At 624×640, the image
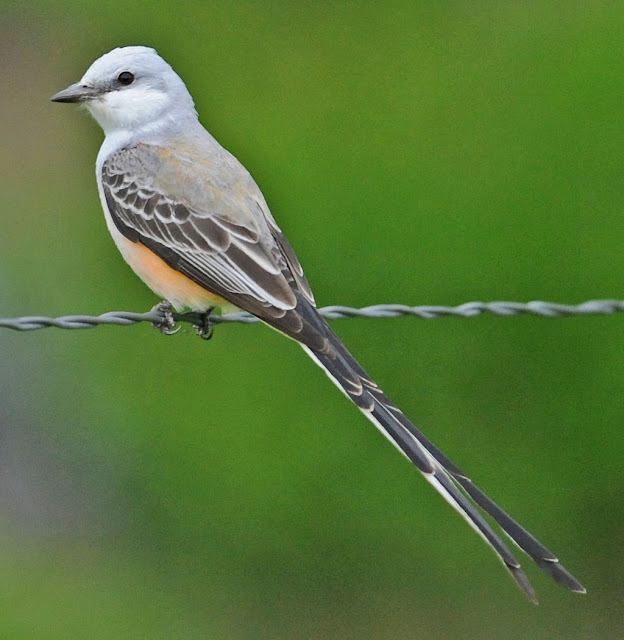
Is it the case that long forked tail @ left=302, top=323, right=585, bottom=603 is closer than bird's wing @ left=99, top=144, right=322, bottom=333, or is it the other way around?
long forked tail @ left=302, top=323, right=585, bottom=603

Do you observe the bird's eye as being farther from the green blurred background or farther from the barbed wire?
the green blurred background

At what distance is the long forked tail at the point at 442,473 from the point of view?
16.0ft

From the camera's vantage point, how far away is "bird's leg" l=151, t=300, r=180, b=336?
6.09 meters

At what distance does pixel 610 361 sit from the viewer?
784cm

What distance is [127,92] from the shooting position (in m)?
6.66

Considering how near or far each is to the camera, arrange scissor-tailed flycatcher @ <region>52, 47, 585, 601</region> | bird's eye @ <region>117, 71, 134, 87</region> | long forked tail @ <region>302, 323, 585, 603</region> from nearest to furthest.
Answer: long forked tail @ <region>302, 323, 585, 603</region>, scissor-tailed flycatcher @ <region>52, 47, 585, 601</region>, bird's eye @ <region>117, 71, 134, 87</region>

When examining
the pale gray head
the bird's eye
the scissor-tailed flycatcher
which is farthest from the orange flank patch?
the bird's eye

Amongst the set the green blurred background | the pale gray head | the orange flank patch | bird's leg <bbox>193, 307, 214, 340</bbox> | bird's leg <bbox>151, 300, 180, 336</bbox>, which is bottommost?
the green blurred background

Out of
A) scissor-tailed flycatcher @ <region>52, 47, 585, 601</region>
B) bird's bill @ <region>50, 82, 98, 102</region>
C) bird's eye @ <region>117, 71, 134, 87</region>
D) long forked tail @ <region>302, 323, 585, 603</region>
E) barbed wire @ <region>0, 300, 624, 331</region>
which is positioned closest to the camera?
long forked tail @ <region>302, 323, 585, 603</region>

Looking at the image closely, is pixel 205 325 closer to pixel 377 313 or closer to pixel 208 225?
pixel 208 225

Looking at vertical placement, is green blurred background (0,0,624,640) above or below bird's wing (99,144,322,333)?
below

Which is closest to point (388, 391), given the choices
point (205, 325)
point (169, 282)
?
point (205, 325)

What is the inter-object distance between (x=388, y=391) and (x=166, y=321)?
214 cm

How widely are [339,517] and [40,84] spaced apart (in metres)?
6.46
